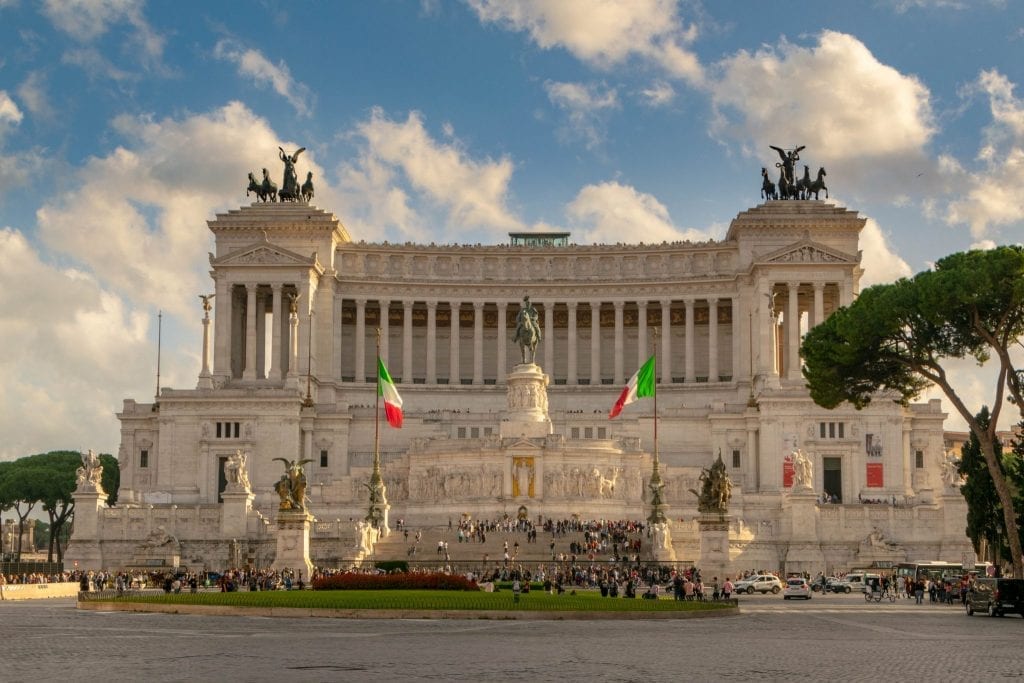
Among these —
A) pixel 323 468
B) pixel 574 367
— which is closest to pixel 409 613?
pixel 323 468

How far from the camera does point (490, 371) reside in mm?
132375

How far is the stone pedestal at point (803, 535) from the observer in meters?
83.2

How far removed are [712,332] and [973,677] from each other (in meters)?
95.4

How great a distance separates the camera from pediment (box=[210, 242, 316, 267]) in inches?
4692

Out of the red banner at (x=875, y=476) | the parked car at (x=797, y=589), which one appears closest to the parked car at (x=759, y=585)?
the parked car at (x=797, y=589)

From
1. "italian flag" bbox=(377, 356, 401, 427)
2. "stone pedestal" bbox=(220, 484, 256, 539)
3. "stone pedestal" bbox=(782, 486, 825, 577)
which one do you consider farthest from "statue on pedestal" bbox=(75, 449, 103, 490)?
"stone pedestal" bbox=(782, 486, 825, 577)

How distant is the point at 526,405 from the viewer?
4126 inches

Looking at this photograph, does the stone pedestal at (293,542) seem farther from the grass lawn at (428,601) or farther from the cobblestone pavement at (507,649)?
the cobblestone pavement at (507,649)

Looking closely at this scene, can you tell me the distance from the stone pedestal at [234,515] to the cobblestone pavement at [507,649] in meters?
33.5

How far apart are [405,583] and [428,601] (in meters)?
→ 7.73

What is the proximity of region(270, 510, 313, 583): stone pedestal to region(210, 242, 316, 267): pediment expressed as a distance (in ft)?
171

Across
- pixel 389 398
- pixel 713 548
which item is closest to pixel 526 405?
pixel 389 398

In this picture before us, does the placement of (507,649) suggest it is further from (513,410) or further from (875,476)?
(875,476)

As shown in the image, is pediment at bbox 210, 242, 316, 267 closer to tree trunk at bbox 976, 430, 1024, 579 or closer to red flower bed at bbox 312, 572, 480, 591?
red flower bed at bbox 312, 572, 480, 591
